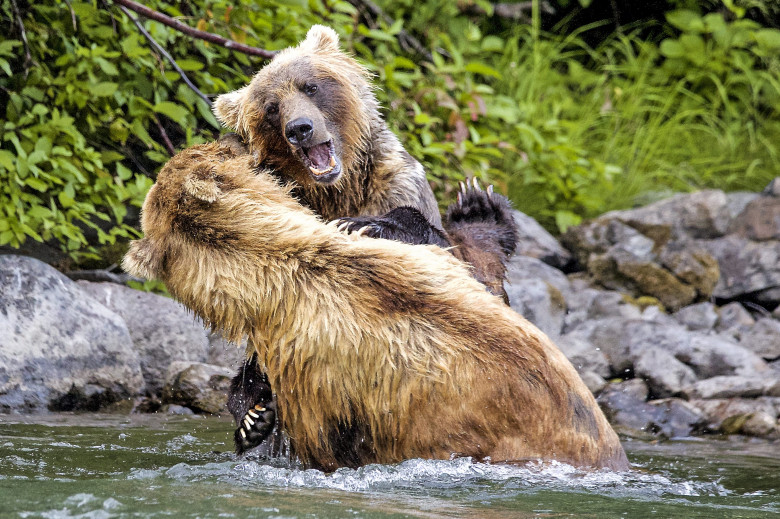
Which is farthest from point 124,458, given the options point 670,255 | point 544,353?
point 670,255

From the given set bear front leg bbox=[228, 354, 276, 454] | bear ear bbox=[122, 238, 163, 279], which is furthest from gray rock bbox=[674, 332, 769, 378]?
bear ear bbox=[122, 238, 163, 279]

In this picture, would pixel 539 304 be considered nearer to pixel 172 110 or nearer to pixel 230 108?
pixel 172 110

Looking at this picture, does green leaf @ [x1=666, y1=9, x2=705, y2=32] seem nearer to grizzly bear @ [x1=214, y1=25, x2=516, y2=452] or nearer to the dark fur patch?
grizzly bear @ [x1=214, y1=25, x2=516, y2=452]

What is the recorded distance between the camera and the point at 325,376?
335 cm

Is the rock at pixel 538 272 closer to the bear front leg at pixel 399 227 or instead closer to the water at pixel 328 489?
the water at pixel 328 489

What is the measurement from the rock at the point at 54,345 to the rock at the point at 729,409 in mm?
3507

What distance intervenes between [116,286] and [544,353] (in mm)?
4379

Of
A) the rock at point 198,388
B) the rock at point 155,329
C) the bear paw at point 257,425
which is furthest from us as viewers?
the rock at point 155,329

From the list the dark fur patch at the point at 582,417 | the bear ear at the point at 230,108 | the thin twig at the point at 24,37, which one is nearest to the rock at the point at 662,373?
the dark fur patch at the point at 582,417

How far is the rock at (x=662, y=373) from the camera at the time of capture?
6.66 m

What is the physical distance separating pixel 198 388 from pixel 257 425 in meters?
2.18

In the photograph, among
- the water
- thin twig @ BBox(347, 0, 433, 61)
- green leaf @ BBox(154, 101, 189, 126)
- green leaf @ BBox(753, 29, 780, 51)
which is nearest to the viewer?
the water

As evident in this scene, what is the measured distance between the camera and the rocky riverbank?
593 cm

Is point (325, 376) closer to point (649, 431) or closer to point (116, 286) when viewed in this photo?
point (649, 431)
